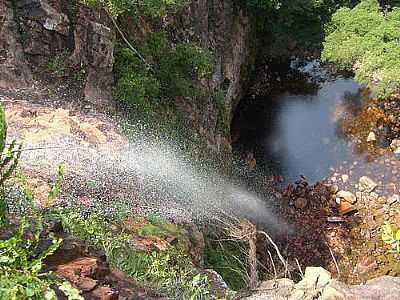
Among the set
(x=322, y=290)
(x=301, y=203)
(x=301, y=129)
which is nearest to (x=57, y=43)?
(x=322, y=290)

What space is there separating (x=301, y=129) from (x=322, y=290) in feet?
38.3

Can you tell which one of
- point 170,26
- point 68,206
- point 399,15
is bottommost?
point 68,206

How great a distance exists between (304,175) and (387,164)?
2.68 metres

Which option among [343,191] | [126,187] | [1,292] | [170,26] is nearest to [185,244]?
[126,187]

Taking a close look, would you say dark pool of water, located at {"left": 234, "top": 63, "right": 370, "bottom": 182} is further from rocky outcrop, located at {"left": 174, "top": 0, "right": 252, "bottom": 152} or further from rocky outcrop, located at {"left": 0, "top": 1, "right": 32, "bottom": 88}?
rocky outcrop, located at {"left": 0, "top": 1, "right": 32, "bottom": 88}

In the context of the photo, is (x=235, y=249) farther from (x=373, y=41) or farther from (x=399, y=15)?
(x=399, y=15)

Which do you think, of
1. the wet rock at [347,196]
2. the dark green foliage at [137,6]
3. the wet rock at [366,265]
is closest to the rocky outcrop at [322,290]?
the wet rock at [366,265]

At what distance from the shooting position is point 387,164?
17.1 m

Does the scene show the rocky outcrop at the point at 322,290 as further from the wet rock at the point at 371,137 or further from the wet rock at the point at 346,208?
the wet rock at the point at 371,137

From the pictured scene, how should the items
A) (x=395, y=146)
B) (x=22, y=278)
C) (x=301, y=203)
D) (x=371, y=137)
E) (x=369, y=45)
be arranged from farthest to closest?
(x=371, y=137)
(x=395, y=146)
(x=301, y=203)
(x=369, y=45)
(x=22, y=278)

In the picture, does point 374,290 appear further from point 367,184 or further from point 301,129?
point 301,129

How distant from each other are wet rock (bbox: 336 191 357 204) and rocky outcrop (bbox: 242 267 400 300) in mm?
6998

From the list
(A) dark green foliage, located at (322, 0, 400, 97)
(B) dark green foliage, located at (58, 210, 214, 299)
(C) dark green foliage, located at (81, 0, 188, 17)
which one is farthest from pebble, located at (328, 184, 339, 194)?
(B) dark green foliage, located at (58, 210, 214, 299)

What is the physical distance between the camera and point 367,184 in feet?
54.0
